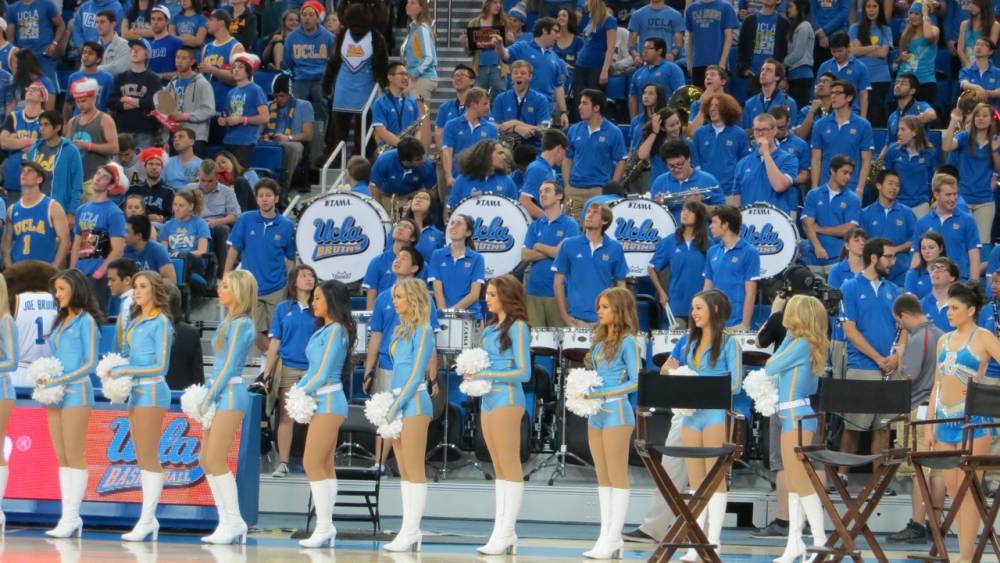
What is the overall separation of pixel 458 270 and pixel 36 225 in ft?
13.9

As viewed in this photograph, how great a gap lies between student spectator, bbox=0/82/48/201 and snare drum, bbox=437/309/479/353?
6.21m

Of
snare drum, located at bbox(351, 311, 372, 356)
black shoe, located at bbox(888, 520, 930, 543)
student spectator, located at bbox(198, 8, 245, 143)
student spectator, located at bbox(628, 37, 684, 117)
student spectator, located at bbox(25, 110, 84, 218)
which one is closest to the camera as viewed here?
black shoe, located at bbox(888, 520, 930, 543)

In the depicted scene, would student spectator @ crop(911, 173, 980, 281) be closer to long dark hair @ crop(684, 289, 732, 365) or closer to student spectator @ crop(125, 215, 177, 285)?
long dark hair @ crop(684, 289, 732, 365)

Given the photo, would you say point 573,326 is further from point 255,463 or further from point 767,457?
point 255,463

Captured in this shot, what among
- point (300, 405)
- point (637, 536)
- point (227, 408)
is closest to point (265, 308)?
point (227, 408)

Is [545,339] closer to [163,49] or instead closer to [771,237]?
[771,237]

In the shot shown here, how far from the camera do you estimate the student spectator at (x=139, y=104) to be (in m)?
18.5

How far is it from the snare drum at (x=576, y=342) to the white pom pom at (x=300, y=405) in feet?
8.38

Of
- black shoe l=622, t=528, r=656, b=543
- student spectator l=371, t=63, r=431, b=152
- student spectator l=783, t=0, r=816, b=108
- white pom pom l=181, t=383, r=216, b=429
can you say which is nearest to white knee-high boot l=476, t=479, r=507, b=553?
Result: black shoe l=622, t=528, r=656, b=543

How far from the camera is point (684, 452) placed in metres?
10.4

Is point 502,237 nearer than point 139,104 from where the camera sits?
Yes

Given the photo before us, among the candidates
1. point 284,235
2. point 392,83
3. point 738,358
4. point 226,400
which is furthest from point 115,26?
point 738,358

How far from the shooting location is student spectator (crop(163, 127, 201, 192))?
1730cm

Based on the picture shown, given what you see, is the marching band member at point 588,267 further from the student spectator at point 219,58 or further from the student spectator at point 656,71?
the student spectator at point 219,58
